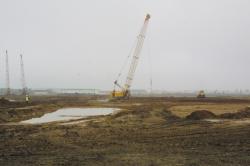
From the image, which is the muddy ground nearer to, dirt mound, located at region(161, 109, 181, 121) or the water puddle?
dirt mound, located at region(161, 109, 181, 121)

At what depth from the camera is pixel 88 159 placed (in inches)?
555

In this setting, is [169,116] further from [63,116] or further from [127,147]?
[127,147]

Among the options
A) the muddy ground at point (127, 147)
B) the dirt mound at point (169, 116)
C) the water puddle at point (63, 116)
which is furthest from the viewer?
the water puddle at point (63, 116)

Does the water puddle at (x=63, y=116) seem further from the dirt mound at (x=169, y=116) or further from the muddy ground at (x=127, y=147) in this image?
the muddy ground at (x=127, y=147)

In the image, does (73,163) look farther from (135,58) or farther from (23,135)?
(135,58)

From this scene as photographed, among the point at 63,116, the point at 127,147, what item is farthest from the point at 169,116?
the point at 127,147

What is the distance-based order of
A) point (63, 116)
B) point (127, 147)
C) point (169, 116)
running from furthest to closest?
point (63, 116) < point (169, 116) < point (127, 147)

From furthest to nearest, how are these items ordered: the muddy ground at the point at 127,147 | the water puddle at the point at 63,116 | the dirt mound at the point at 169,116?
the water puddle at the point at 63,116
the dirt mound at the point at 169,116
the muddy ground at the point at 127,147

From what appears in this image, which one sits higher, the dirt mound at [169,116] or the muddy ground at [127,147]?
the dirt mound at [169,116]

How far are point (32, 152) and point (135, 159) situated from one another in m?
4.60

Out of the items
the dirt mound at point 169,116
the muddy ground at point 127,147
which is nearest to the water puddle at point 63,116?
the dirt mound at point 169,116

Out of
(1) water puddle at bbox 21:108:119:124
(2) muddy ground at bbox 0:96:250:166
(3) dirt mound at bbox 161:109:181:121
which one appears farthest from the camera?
(1) water puddle at bbox 21:108:119:124

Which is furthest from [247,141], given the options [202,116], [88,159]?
[202,116]

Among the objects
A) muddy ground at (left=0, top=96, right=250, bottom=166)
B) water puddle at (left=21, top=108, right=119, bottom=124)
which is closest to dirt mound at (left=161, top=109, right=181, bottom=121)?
water puddle at (left=21, top=108, right=119, bottom=124)
